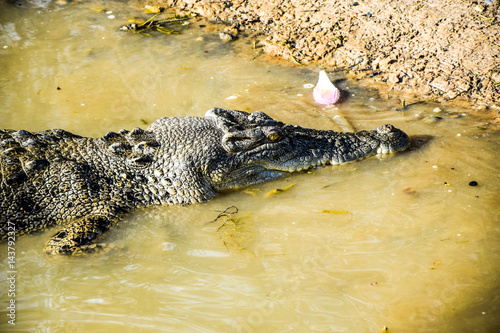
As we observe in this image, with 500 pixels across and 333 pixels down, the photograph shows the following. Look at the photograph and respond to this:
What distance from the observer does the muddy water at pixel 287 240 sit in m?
3.24

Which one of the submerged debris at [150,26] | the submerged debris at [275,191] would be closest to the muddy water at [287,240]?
the submerged debris at [275,191]

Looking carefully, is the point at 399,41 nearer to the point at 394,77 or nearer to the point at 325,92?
the point at 394,77

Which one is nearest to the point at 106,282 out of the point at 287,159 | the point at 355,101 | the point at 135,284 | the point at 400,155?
the point at 135,284

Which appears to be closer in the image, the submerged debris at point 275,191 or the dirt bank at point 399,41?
the submerged debris at point 275,191

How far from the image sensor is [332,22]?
7.33 m

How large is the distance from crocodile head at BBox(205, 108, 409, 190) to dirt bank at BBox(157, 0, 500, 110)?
1582mm

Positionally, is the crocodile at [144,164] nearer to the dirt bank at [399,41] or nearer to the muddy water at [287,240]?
the muddy water at [287,240]

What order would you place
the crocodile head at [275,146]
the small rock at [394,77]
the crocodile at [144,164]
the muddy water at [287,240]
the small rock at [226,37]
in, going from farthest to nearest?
the small rock at [226,37] → the small rock at [394,77] → the crocodile head at [275,146] → the crocodile at [144,164] → the muddy water at [287,240]

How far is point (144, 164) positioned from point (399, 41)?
455cm

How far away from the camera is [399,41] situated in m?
6.73

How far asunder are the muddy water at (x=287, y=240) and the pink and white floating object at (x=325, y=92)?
17cm

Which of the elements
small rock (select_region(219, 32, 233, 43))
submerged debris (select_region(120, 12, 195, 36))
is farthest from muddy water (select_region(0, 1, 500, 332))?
submerged debris (select_region(120, 12, 195, 36))

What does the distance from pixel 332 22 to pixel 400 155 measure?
3.26 metres

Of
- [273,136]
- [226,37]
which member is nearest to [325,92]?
[273,136]
